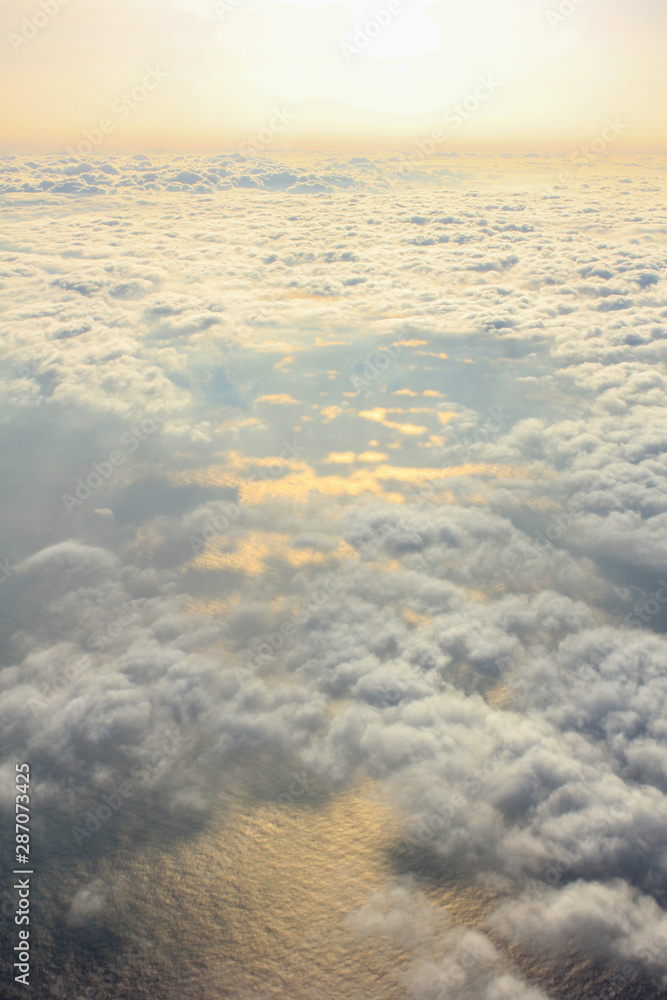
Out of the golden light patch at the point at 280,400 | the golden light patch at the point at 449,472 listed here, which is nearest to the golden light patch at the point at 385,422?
the golden light patch at the point at 449,472

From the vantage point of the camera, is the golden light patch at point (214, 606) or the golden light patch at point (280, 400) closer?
the golden light patch at point (214, 606)

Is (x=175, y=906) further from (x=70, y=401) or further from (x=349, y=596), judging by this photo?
(x=70, y=401)

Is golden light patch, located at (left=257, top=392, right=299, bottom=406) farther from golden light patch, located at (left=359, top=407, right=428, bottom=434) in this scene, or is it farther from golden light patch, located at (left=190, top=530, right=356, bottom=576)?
golden light patch, located at (left=190, top=530, right=356, bottom=576)

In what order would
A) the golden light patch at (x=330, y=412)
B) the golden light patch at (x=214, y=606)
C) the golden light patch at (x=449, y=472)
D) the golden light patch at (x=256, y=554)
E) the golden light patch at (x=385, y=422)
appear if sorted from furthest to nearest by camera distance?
the golden light patch at (x=330, y=412), the golden light patch at (x=385, y=422), the golden light patch at (x=449, y=472), the golden light patch at (x=256, y=554), the golden light patch at (x=214, y=606)

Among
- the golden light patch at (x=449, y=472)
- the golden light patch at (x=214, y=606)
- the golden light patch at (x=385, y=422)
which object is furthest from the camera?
the golden light patch at (x=385, y=422)

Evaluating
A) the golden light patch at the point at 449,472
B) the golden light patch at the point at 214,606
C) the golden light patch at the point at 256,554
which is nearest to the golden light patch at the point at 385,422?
the golden light patch at the point at 449,472

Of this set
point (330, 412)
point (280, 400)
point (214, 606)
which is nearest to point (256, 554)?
point (214, 606)

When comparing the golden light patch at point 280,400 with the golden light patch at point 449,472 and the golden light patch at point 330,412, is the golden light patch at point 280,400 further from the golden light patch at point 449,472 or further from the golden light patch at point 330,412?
the golden light patch at point 449,472

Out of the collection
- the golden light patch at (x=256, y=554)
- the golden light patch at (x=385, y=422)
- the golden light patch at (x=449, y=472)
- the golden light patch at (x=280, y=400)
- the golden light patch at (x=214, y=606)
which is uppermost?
the golden light patch at (x=280, y=400)

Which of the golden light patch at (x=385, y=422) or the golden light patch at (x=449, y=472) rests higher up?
the golden light patch at (x=385, y=422)
